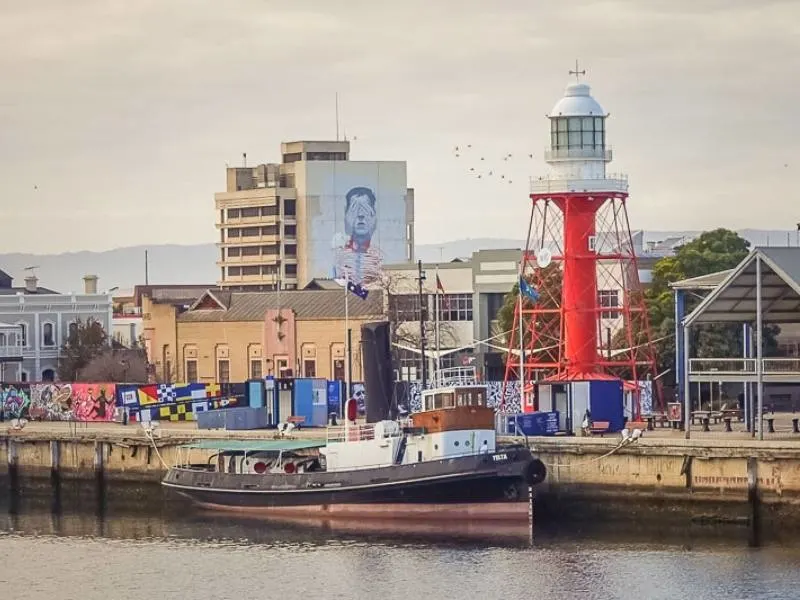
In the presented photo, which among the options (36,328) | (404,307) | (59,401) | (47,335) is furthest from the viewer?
(47,335)

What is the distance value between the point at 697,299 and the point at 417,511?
36117mm

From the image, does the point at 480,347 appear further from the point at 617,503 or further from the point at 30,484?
the point at 617,503

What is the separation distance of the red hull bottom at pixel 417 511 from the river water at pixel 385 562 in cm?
62

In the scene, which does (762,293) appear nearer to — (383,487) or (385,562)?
(383,487)

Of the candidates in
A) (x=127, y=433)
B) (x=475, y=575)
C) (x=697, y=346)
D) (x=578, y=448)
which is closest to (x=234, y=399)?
(x=127, y=433)

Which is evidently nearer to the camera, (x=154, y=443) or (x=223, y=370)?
(x=154, y=443)

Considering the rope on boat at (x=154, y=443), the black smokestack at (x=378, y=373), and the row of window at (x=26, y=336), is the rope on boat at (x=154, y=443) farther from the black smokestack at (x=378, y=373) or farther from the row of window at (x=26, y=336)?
the row of window at (x=26, y=336)

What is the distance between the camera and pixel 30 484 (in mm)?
93375

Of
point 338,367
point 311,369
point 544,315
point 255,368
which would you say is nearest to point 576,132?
point 544,315

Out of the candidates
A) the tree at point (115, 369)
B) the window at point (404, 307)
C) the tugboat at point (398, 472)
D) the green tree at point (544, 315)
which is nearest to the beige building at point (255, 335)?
the window at point (404, 307)

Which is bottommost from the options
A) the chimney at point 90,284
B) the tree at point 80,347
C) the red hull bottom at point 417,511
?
the red hull bottom at point 417,511

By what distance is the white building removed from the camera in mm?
141250

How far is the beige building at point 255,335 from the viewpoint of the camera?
128250mm

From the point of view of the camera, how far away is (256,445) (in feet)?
270
